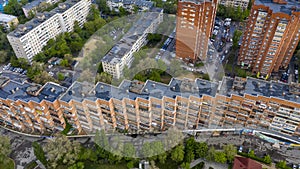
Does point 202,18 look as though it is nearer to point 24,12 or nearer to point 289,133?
point 289,133

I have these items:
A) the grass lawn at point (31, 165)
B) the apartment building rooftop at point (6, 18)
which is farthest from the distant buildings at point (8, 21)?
the grass lawn at point (31, 165)

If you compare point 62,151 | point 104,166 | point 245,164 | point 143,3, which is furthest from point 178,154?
point 143,3

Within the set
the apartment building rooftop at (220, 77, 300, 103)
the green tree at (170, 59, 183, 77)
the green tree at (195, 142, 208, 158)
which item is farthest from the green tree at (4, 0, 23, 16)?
the green tree at (195, 142, 208, 158)

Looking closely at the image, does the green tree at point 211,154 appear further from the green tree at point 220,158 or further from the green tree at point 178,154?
the green tree at point 178,154

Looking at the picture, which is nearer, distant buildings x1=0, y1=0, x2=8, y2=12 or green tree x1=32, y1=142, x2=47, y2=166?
green tree x1=32, y1=142, x2=47, y2=166

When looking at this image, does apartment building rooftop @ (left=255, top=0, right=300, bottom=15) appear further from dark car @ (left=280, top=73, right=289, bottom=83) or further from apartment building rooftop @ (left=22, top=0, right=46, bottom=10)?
apartment building rooftop @ (left=22, top=0, right=46, bottom=10)

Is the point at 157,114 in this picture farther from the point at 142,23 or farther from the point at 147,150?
the point at 142,23

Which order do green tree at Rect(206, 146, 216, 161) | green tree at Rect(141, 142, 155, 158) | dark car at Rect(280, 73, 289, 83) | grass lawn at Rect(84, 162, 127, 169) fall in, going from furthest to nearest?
dark car at Rect(280, 73, 289, 83) < grass lawn at Rect(84, 162, 127, 169) < green tree at Rect(206, 146, 216, 161) < green tree at Rect(141, 142, 155, 158)
